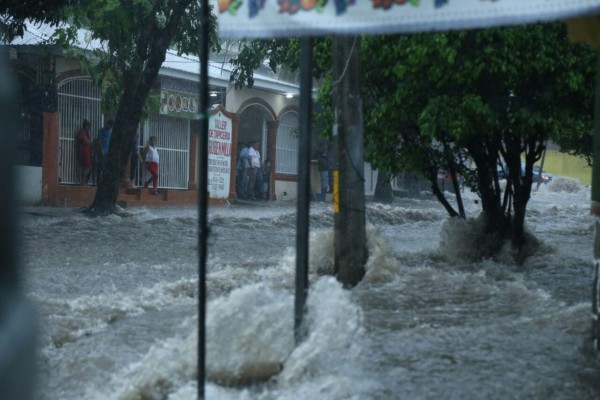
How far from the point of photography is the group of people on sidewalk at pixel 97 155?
838 inches

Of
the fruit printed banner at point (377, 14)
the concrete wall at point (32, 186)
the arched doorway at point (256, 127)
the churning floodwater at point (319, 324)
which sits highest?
the arched doorway at point (256, 127)

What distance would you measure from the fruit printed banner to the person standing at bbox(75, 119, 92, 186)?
53.8 feet

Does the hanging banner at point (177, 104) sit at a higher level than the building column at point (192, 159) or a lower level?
higher

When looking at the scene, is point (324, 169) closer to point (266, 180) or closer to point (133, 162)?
point (266, 180)

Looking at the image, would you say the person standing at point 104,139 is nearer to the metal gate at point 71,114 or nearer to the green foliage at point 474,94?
the metal gate at point 71,114

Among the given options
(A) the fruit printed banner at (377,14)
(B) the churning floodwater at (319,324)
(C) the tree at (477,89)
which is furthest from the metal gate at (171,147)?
(A) the fruit printed banner at (377,14)

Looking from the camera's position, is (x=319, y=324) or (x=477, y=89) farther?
(x=477, y=89)

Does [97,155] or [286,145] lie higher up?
[286,145]

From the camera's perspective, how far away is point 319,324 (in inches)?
229

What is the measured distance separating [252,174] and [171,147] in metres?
3.69

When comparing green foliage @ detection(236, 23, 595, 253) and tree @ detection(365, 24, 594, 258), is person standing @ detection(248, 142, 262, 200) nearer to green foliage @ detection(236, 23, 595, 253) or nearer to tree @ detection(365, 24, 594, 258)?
green foliage @ detection(236, 23, 595, 253)

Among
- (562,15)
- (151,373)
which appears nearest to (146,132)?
(151,373)

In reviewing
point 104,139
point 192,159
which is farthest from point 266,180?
point 104,139

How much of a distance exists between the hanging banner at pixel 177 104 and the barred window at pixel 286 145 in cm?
568
